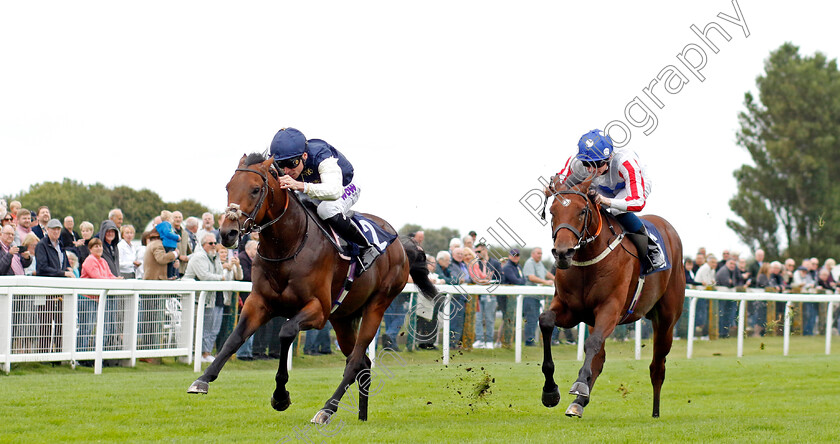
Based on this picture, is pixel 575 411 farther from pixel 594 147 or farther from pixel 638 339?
pixel 638 339

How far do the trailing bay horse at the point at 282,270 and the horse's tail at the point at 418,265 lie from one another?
114 cm

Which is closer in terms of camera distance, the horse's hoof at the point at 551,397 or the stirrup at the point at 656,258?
the horse's hoof at the point at 551,397

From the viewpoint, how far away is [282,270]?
18.8ft

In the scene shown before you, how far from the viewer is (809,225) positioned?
40250 millimetres

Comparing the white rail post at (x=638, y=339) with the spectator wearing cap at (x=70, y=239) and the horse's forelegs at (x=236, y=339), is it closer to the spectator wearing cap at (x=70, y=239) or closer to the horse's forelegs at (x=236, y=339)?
the spectator wearing cap at (x=70, y=239)

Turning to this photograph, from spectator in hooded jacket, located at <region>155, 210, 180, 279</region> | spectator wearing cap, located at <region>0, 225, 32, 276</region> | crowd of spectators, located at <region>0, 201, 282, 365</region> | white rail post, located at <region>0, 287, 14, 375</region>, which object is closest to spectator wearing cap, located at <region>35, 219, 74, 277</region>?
crowd of spectators, located at <region>0, 201, 282, 365</region>

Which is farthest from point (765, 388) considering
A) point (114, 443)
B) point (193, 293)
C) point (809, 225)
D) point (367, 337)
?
point (809, 225)

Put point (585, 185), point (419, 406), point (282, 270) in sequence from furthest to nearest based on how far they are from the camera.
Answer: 1. point (419, 406)
2. point (585, 185)
3. point (282, 270)

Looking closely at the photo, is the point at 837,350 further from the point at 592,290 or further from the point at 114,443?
the point at 114,443

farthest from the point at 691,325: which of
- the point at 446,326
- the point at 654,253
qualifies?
the point at 654,253

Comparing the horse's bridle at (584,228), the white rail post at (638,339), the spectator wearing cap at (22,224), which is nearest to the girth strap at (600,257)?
the horse's bridle at (584,228)

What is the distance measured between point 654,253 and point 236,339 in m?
3.07

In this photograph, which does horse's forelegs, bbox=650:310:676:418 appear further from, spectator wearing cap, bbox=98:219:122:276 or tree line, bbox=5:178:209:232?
tree line, bbox=5:178:209:232

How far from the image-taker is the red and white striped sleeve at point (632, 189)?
6.40 metres
